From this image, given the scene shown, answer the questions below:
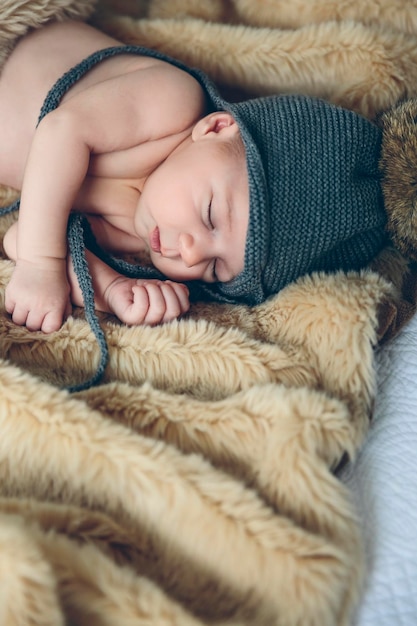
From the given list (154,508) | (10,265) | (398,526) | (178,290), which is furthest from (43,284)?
(398,526)

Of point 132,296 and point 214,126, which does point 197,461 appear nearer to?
point 132,296

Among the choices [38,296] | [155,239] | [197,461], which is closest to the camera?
[197,461]

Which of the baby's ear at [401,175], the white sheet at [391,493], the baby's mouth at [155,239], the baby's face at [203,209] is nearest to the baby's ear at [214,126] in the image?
the baby's face at [203,209]

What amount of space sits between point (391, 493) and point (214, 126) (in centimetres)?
72

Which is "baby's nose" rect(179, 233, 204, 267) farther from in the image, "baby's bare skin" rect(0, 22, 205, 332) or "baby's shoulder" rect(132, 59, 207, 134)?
"baby's shoulder" rect(132, 59, 207, 134)

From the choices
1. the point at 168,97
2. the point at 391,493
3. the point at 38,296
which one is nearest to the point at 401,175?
the point at 168,97

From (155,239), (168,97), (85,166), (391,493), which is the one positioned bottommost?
(391,493)

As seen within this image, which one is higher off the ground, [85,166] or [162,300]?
[85,166]

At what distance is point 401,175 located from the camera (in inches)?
42.8

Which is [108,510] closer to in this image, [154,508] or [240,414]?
[154,508]

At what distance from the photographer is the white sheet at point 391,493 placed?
2.48 ft

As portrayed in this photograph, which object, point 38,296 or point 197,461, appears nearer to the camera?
point 197,461

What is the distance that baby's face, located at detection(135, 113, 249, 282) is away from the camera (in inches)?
41.7

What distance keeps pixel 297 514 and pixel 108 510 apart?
0.81 ft
